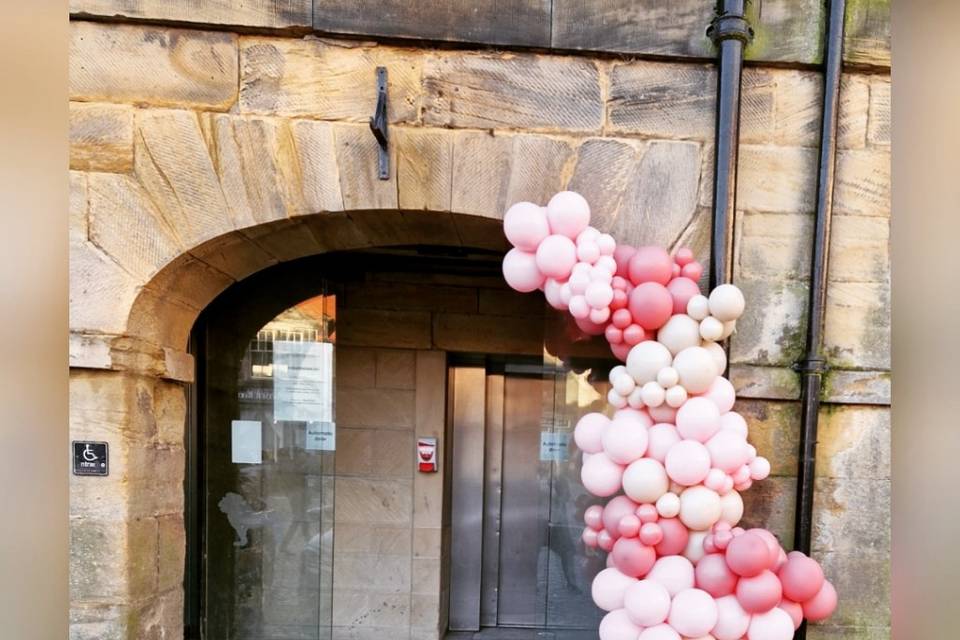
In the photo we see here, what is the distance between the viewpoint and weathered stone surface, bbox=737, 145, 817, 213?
Answer: 224 centimetres

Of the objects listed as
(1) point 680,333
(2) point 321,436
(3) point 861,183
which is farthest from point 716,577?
(2) point 321,436

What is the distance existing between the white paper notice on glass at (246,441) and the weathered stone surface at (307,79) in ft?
7.45

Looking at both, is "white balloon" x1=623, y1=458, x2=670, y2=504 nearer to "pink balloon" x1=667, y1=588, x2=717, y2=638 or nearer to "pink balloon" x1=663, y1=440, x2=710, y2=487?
"pink balloon" x1=663, y1=440, x2=710, y2=487

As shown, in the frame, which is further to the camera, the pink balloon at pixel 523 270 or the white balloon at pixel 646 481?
the pink balloon at pixel 523 270

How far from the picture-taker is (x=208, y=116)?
7.14 ft

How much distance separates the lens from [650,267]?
1929mm

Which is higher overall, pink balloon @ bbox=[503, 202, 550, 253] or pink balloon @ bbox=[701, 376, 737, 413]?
pink balloon @ bbox=[503, 202, 550, 253]

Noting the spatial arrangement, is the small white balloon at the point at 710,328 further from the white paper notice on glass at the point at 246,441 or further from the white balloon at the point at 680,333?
the white paper notice on glass at the point at 246,441

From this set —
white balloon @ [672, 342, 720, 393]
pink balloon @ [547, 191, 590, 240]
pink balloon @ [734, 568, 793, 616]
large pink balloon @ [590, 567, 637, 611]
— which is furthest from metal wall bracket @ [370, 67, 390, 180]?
pink balloon @ [734, 568, 793, 616]

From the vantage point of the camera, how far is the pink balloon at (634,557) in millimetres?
1891

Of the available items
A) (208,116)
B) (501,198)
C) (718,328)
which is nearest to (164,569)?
(208,116)

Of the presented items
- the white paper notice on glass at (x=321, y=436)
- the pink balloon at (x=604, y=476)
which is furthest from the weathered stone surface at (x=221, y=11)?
the white paper notice on glass at (x=321, y=436)

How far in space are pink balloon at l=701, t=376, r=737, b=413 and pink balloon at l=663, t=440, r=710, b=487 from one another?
0.20 m
